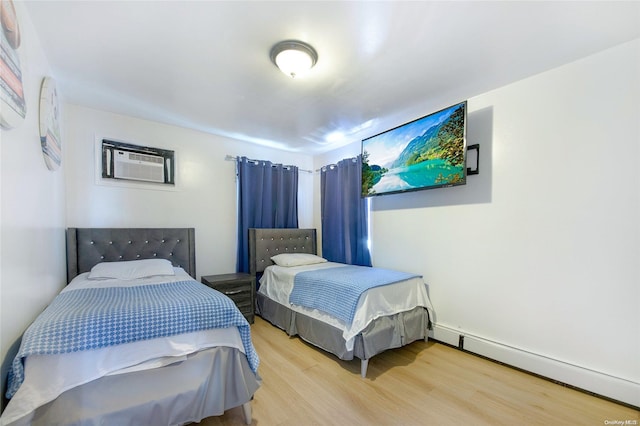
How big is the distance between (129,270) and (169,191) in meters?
1.12

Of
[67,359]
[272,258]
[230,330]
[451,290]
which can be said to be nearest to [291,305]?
[272,258]

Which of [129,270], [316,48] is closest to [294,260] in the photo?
[129,270]

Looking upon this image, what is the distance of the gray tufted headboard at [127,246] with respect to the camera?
2533 millimetres

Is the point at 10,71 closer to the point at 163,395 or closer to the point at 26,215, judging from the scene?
the point at 26,215

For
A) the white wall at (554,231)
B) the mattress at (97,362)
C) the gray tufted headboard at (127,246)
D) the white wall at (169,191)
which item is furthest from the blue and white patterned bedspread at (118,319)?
the white wall at (554,231)

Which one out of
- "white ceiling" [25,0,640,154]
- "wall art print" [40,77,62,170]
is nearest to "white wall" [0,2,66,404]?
"wall art print" [40,77,62,170]

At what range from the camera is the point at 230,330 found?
1.58 meters

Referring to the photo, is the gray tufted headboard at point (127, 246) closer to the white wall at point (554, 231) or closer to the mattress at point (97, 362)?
the mattress at point (97, 362)

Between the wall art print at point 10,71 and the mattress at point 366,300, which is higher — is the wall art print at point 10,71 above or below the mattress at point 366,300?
above

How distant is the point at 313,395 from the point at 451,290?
162 centimetres

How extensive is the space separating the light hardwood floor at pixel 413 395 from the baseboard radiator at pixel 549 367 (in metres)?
0.05

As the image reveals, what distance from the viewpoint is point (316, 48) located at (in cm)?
178

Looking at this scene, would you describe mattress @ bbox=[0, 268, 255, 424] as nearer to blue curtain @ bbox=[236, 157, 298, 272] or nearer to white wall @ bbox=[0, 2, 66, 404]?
white wall @ bbox=[0, 2, 66, 404]

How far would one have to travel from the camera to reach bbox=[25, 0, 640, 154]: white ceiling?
58.4 inches
